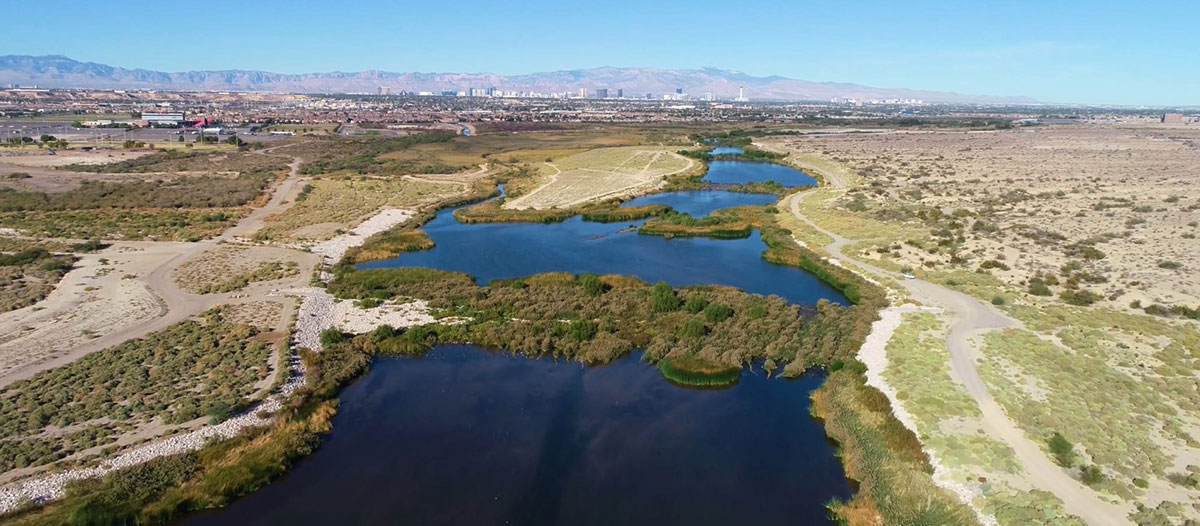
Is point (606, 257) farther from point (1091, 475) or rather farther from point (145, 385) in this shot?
point (1091, 475)

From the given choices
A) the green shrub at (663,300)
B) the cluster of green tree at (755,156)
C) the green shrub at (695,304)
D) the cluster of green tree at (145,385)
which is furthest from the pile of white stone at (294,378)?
the cluster of green tree at (755,156)

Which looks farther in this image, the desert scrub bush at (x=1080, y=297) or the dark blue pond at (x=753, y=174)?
the dark blue pond at (x=753, y=174)

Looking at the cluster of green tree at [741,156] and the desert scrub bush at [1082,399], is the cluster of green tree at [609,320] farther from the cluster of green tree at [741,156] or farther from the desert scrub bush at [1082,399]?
the cluster of green tree at [741,156]

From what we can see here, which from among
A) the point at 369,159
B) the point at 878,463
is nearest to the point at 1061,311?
the point at 878,463

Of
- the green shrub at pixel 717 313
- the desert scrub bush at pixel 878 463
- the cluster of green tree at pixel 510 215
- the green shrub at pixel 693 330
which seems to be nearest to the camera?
the desert scrub bush at pixel 878 463

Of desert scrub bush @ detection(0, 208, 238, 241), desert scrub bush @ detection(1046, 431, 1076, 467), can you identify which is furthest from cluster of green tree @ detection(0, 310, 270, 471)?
desert scrub bush @ detection(1046, 431, 1076, 467)

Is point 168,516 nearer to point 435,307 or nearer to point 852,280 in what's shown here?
point 435,307
